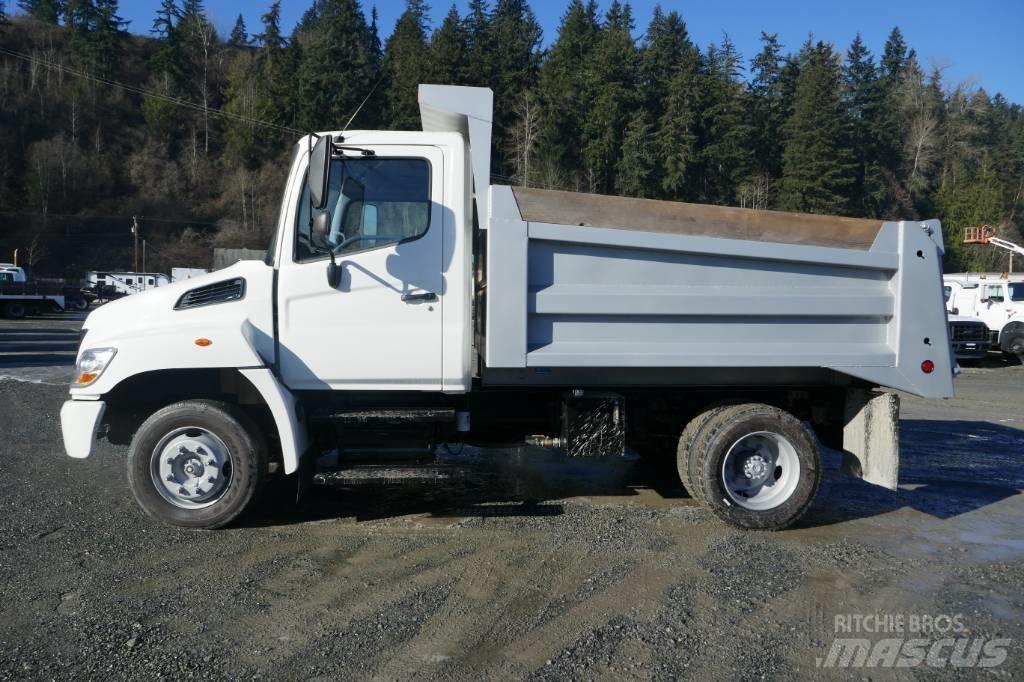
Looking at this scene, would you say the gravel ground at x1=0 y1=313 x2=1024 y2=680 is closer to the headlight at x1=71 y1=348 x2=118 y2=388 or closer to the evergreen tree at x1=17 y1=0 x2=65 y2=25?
the headlight at x1=71 y1=348 x2=118 y2=388

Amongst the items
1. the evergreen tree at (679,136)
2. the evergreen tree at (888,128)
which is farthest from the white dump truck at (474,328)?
the evergreen tree at (888,128)

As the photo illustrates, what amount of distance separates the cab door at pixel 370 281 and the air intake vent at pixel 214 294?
0.28 metres

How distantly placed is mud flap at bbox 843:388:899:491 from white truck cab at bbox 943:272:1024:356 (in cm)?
1822

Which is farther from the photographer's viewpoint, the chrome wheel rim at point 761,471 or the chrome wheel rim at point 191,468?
the chrome wheel rim at point 761,471

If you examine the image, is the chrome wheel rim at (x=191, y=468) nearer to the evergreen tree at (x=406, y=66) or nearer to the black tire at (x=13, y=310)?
the evergreen tree at (x=406, y=66)

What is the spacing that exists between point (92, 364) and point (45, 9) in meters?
104

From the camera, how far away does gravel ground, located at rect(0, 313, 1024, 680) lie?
365cm

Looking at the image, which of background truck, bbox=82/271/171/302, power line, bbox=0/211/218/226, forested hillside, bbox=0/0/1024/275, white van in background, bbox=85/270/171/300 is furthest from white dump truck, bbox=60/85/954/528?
power line, bbox=0/211/218/226

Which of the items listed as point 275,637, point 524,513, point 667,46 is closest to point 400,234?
point 524,513

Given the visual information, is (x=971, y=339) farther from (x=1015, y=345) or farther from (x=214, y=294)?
(x=214, y=294)

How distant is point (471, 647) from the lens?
3770 millimetres

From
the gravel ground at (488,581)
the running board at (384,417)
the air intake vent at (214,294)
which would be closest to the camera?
the gravel ground at (488,581)

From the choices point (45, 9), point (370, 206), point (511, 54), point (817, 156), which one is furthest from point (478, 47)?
point (45, 9)

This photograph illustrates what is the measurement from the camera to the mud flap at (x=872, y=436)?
18.2 ft
